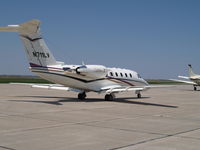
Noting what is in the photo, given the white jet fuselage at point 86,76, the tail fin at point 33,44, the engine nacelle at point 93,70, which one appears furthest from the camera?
the engine nacelle at point 93,70

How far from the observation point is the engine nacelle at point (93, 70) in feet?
70.6

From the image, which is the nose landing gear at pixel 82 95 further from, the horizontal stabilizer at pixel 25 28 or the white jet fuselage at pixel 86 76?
the horizontal stabilizer at pixel 25 28

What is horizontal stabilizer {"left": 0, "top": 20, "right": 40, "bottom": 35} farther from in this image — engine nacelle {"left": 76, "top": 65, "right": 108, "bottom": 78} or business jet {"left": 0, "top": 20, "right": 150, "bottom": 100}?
engine nacelle {"left": 76, "top": 65, "right": 108, "bottom": 78}

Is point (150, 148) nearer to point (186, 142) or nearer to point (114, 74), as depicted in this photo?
point (186, 142)

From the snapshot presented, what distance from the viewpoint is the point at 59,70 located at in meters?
20.9

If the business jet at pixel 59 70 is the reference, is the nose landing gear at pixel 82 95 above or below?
below

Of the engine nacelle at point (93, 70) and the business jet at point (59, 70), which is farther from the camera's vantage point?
the engine nacelle at point (93, 70)

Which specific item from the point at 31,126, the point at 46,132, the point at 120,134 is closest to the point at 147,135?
the point at 120,134

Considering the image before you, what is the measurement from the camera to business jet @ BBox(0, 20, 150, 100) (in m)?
19.7

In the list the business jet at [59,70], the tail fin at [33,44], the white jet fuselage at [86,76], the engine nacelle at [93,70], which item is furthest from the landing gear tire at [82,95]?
the tail fin at [33,44]

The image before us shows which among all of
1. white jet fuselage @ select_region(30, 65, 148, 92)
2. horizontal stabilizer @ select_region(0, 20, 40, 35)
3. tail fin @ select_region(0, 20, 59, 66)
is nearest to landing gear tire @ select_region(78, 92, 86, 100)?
white jet fuselage @ select_region(30, 65, 148, 92)

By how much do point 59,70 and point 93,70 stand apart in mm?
2729

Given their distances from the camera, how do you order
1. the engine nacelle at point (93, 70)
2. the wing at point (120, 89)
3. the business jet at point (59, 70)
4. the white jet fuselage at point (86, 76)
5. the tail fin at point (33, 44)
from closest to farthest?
the tail fin at point (33, 44) → the business jet at point (59, 70) → the white jet fuselage at point (86, 76) → the engine nacelle at point (93, 70) → the wing at point (120, 89)

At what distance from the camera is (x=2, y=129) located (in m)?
9.51
